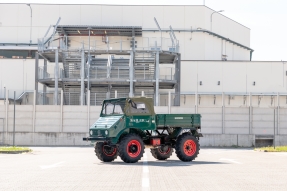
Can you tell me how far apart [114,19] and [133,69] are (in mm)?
12059

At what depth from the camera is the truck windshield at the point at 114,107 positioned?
21.5m

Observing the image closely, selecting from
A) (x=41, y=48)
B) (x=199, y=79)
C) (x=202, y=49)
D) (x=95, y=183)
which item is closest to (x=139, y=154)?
(x=95, y=183)

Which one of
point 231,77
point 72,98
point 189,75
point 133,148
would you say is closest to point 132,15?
point 189,75

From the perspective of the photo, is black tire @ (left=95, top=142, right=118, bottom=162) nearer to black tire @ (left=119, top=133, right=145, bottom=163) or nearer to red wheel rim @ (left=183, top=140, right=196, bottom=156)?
black tire @ (left=119, top=133, right=145, bottom=163)

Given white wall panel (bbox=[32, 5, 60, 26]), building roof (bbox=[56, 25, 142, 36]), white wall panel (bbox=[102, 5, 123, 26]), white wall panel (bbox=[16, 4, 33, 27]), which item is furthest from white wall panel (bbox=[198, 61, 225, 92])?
white wall panel (bbox=[16, 4, 33, 27])

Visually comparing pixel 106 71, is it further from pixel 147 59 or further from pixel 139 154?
pixel 139 154

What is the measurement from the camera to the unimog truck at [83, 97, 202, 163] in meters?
20.7

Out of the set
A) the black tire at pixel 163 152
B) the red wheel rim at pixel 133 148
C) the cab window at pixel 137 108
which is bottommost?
the black tire at pixel 163 152

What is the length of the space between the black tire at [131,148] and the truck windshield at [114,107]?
4.42 feet

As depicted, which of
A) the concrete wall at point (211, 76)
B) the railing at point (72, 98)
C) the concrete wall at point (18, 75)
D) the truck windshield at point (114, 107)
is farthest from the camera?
the concrete wall at point (211, 76)

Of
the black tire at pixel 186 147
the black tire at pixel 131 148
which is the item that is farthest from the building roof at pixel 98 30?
the black tire at pixel 131 148

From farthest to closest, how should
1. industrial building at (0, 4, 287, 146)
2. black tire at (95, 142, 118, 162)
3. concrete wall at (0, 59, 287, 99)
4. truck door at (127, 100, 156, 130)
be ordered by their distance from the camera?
concrete wall at (0, 59, 287, 99) → industrial building at (0, 4, 287, 146) → black tire at (95, 142, 118, 162) → truck door at (127, 100, 156, 130)

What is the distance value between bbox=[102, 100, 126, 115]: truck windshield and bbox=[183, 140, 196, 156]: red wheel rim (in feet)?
8.55

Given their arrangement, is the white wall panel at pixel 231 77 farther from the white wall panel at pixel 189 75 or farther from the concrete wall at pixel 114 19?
the concrete wall at pixel 114 19
